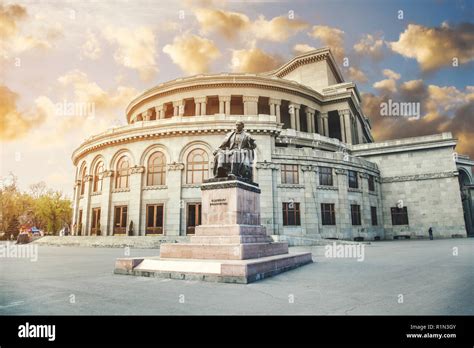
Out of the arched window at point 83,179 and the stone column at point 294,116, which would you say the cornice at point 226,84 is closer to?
the stone column at point 294,116

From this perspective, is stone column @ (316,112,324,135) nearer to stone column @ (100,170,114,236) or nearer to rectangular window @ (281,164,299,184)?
rectangular window @ (281,164,299,184)

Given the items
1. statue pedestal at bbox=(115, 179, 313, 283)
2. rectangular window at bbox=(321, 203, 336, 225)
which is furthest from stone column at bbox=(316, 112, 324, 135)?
statue pedestal at bbox=(115, 179, 313, 283)

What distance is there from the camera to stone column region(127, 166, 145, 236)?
2830 centimetres

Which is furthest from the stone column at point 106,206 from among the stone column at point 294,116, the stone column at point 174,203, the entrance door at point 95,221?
the stone column at point 294,116

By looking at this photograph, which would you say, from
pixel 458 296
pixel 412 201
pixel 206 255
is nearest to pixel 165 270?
pixel 206 255

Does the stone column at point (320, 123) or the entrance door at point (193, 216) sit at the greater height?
the stone column at point (320, 123)

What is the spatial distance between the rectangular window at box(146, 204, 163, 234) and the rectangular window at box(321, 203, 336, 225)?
1587 centimetres

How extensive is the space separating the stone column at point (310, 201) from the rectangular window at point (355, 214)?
480 centimetres

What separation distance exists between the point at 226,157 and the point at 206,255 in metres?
3.61

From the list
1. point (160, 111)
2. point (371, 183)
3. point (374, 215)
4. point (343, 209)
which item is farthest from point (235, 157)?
point (160, 111)

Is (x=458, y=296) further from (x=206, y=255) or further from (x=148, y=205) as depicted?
(x=148, y=205)

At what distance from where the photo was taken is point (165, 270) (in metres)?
8.28

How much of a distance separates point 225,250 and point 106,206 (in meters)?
25.2

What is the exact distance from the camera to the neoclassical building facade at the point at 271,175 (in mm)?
28234
